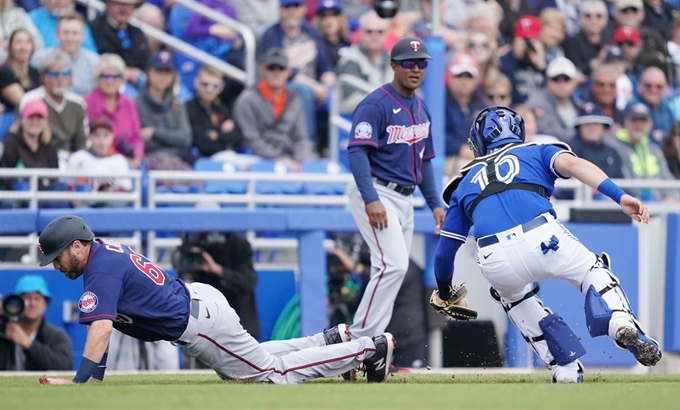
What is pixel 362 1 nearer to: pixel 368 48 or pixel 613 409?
pixel 368 48

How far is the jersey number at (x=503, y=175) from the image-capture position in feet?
26.1

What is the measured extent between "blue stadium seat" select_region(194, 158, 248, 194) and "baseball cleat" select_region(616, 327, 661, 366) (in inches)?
254

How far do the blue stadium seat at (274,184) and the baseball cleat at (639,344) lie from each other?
630cm

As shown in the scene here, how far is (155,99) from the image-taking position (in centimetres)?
1366

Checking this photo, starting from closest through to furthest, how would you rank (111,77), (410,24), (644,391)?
(644,391), (111,77), (410,24)

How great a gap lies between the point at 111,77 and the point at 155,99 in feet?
2.05

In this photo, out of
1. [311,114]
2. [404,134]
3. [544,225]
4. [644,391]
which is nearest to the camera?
[644,391]

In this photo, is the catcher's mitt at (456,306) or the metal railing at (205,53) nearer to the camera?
the catcher's mitt at (456,306)

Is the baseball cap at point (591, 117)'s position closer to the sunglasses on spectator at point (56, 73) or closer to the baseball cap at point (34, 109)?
the sunglasses on spectator at point (56, 73)

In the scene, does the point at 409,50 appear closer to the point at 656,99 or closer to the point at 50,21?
the point at 50,21

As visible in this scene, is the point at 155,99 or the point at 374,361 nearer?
the point at 374,361

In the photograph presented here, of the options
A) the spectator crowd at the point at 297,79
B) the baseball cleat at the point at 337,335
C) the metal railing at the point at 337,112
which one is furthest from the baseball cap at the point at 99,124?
the baseball cleat at the point at 337,335

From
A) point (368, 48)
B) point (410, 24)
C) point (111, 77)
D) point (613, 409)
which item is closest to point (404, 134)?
point (613, 409)

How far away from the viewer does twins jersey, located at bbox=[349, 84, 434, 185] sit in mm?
9453
